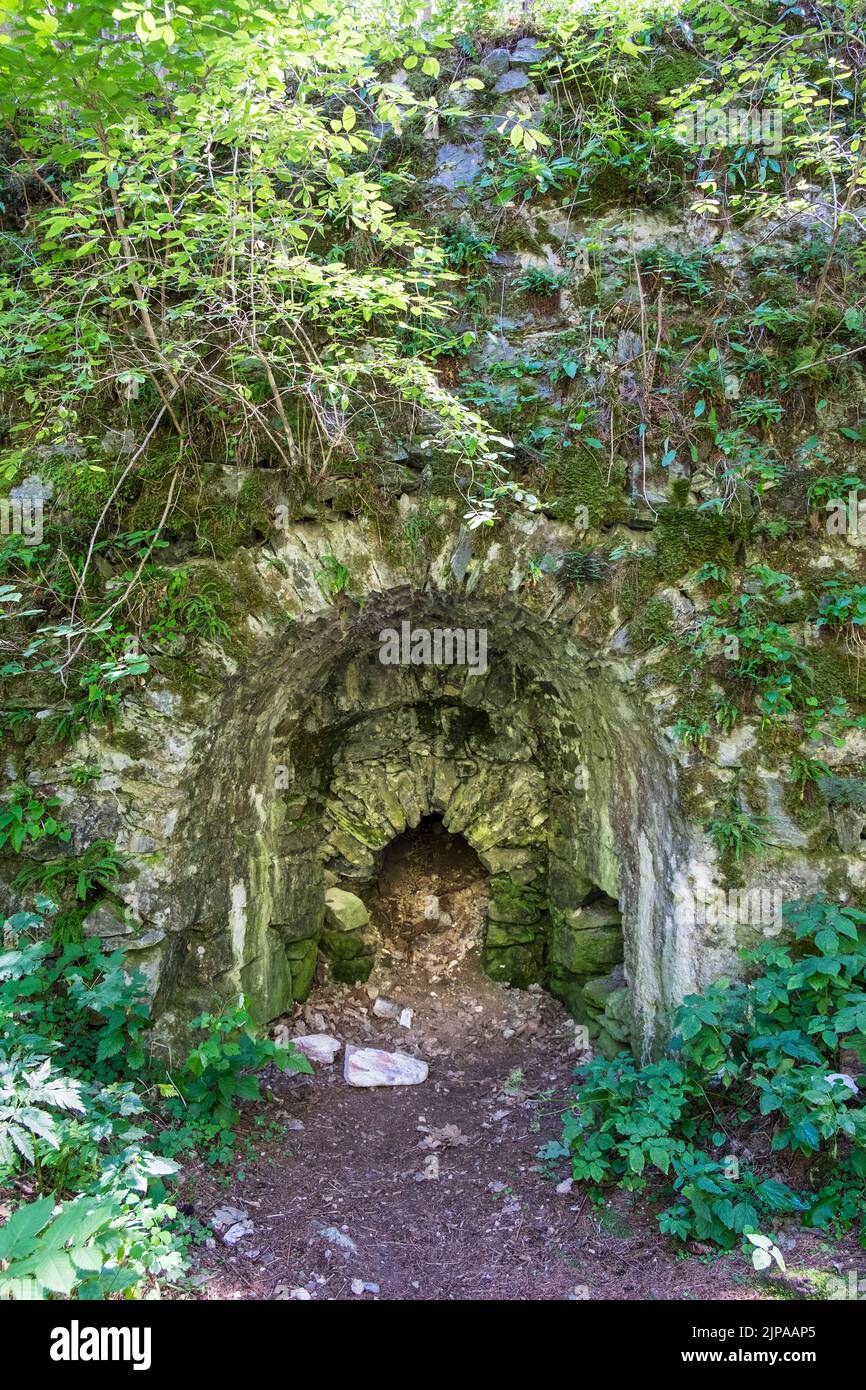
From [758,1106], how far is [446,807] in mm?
2638

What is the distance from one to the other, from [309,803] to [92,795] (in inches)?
67.8

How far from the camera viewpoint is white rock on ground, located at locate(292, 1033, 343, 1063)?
4484 mm

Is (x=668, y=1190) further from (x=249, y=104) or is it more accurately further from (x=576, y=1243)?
(x=249, y=104)

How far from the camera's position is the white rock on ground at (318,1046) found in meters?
4.48

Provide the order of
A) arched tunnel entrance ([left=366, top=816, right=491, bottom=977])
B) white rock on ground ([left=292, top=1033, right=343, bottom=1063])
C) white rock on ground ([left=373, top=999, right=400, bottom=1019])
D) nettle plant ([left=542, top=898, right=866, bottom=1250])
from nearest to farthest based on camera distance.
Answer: nettle plant ([left=542, top=898, right=866, bottom=1250])
white rock on ground ([left=292, top=1033, right=343, bottom=1063])
white rock on ground ([left=373, top=999, right=400, bottom=1019])
arched tunnel entrance ([left=366, top=816, right=491, bottom=977])

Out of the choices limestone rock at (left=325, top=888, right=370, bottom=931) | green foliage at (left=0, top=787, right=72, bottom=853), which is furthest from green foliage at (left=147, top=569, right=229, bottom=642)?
limestone rock at (left=325, top=888, right=370, bottom=931)

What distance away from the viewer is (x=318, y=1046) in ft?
14.9

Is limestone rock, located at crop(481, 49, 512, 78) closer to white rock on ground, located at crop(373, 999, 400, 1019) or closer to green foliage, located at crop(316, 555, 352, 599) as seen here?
green foliage, located at crop(316, 555, 352, 599)

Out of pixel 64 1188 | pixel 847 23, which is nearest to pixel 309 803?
pixel 64 1188

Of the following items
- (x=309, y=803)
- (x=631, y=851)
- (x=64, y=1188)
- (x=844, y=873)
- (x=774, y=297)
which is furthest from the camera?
(x=309, y=803)

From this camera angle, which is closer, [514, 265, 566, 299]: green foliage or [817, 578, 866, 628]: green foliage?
[817, 578, 866, 628]: green foliage

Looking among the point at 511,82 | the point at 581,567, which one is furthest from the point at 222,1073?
the point at 511,82

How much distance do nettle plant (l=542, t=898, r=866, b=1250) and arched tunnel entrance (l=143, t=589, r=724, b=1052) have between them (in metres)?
0.35

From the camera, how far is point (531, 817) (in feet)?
17.2
